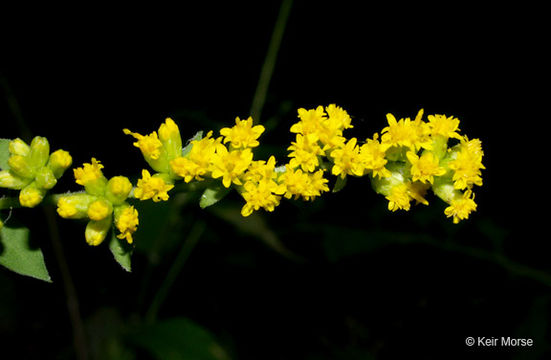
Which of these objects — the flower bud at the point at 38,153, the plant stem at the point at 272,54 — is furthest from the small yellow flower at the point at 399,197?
Result: the plant stem at the point at 272,54

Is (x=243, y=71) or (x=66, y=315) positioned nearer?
(x=66, y=315)

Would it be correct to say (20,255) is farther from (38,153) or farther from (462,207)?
(462,207)

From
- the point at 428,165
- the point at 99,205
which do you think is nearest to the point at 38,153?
the point at 99,205

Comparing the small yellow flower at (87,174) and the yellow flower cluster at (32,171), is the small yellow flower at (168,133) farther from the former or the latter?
the yellow flower cluster at (32,171)

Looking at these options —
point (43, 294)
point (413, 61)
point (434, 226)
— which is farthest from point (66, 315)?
point (413, 61)

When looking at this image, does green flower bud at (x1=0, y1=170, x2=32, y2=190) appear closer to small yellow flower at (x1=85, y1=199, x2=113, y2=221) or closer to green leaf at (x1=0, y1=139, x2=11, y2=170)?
green leaf at (x1=0, y1=139, x2=11, y2=170)

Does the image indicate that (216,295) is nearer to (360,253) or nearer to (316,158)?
(360,253)
